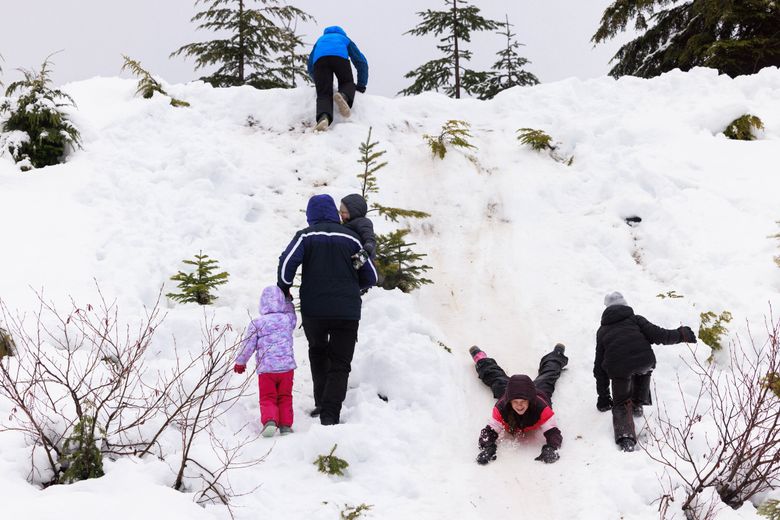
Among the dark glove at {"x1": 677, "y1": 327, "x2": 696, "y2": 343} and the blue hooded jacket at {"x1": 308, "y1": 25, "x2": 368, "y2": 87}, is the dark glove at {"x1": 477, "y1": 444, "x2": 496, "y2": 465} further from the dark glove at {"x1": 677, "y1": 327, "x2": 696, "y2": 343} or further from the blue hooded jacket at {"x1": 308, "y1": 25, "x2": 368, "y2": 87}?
the blue hooded jacket at {"x1": 308, "y1": 25, "x2": 368, "y2": 87}

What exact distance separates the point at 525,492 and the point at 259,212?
20.1ft

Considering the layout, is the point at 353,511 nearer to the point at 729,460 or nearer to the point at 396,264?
the point at 729,460

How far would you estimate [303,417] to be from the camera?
5.84 meters

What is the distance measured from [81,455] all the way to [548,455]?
12.9 ft

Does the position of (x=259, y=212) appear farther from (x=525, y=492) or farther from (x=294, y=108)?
→ (x=525, y=492)

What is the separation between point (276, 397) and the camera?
555 centimetres

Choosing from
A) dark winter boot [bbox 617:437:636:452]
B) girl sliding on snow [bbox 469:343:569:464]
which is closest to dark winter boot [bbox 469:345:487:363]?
girl sliding on snow [bbox 469:343:569:464]

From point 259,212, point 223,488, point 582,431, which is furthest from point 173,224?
point 582,431

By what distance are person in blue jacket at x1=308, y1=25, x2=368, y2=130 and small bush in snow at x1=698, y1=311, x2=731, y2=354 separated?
771 centimetres

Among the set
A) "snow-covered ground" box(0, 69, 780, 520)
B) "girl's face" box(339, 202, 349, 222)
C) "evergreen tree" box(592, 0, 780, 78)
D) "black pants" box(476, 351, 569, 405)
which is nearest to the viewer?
"snow-covered ground" box(0, 69, 780, 520)

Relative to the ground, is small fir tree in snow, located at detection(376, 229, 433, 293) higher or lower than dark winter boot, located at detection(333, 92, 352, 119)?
lower

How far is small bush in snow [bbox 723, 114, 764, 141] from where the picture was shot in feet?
33.8

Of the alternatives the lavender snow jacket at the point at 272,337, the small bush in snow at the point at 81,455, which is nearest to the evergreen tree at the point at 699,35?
the lavender snow jacket at the point at 272,337

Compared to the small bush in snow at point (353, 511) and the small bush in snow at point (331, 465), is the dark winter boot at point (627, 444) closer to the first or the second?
the small bush in snow at point (353, 511)
